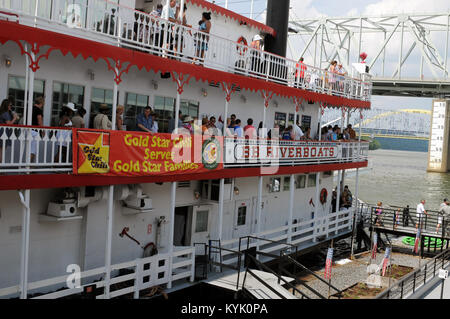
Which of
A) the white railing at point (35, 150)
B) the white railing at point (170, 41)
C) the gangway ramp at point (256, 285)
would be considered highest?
the white railing at point (170, 41)

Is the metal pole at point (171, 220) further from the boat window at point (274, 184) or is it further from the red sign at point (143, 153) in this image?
the boat window at point (274, 184)

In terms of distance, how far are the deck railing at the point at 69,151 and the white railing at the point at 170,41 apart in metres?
2.11

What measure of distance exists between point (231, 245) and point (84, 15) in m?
7.98

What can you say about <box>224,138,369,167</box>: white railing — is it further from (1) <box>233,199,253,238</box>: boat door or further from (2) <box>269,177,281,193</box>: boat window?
(1) <box>233,199,253,238</box>: boat door

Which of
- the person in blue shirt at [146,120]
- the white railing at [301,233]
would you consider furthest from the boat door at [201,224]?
the person in blue shirt at [146,120]

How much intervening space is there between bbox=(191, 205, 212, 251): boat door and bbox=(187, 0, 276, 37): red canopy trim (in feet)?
20.9

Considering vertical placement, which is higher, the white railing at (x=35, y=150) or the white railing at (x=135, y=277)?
the white railing at (x=35, y=150)

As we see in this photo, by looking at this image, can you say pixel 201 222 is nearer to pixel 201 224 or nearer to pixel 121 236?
pixel 201 224

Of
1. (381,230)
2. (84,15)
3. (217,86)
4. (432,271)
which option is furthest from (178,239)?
(381,230)

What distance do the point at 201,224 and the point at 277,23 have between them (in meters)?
9.26

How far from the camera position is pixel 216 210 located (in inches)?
624

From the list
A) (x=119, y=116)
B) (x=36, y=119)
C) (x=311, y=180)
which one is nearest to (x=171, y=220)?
(x=119, y=116)

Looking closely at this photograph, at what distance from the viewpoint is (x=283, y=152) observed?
16.8 meters

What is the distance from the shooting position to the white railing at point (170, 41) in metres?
10.8
